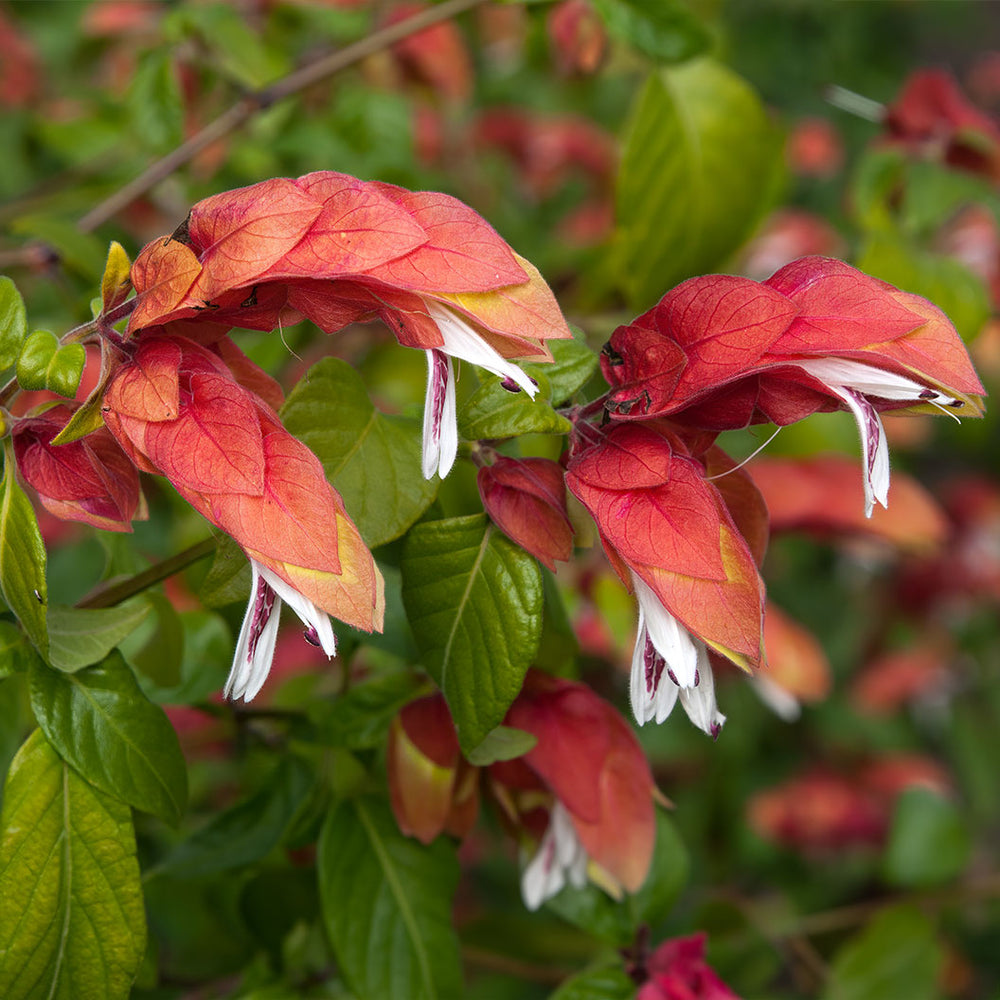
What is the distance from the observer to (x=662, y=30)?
64 cm

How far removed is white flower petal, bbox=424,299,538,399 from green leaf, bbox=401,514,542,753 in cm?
8


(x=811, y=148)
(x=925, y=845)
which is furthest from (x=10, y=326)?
(x=811, y=148)

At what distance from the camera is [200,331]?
0.34m

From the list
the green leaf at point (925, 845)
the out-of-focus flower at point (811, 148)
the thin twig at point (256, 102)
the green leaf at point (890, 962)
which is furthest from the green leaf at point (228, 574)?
the out-of-focus flower at point (811, 148)

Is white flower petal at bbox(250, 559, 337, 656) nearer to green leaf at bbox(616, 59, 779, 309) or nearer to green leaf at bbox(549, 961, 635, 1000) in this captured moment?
green leaf at bbox(549, 961, 635, 1000)

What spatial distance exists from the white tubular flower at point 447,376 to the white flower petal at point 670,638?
0.07m

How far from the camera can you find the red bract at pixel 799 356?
0.31 m

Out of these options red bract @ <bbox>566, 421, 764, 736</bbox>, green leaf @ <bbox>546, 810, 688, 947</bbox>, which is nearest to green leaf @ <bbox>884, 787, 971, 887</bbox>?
green leaf @ <bbox>546, 810, 688, 947</bbox>

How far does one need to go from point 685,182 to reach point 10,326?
523mm

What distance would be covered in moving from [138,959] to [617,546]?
0.23m

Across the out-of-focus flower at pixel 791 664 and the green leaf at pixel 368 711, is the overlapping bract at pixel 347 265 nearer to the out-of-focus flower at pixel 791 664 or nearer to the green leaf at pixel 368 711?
the green leaf at pixel 368 711

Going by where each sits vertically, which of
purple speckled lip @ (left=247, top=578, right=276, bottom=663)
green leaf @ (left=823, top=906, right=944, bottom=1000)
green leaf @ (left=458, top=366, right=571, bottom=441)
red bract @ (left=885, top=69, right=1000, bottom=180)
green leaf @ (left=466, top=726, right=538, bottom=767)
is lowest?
green leaf @ (left=823, top=906, right=944, bottom=1000)

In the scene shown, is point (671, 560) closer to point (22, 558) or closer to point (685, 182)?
point (22, 558)

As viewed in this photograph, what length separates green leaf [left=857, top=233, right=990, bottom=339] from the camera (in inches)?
27.2
